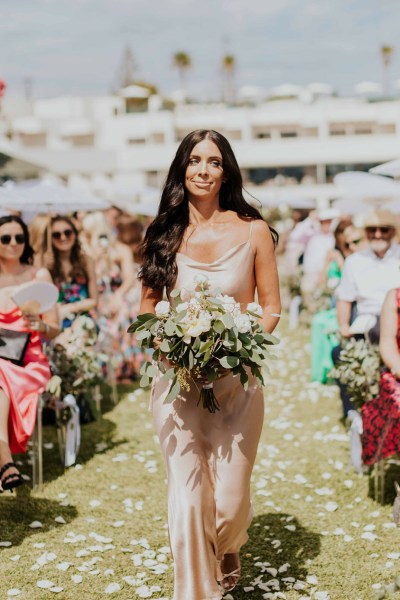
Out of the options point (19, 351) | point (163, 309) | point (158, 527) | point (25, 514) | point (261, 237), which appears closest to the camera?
point (163, 309)

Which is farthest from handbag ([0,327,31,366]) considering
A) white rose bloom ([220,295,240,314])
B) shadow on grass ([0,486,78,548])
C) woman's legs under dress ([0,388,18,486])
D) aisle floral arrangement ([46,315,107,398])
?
white rose bloom ([220,295,240,314])

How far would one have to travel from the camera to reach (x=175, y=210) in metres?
4.07

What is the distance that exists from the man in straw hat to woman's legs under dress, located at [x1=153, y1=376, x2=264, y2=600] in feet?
9.74

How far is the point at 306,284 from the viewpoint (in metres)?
13.3

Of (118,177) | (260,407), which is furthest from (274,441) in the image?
(118,177)

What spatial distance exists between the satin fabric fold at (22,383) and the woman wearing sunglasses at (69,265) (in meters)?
1.96

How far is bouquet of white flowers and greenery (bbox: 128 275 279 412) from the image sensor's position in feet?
11.5

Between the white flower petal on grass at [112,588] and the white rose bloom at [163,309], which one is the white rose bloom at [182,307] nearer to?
the white rose bloom at [163,309]

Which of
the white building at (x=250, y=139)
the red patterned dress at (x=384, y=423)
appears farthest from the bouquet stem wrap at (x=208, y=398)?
the white building at (x=250, y=139)

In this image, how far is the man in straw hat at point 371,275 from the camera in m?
6.74

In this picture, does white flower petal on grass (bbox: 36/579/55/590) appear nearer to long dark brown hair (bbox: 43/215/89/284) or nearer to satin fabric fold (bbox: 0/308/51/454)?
satin fabric fold (bbox: 0/308/51/454)

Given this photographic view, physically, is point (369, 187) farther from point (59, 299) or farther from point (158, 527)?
point (158, 527)

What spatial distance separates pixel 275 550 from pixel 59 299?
3.81 meters

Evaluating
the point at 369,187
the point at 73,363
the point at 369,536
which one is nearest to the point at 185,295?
the point at 369,536
